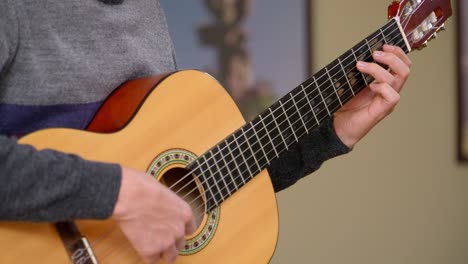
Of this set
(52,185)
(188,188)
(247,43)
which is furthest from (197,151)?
(247,43)

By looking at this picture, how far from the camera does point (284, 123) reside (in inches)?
40.3

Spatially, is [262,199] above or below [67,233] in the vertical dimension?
below

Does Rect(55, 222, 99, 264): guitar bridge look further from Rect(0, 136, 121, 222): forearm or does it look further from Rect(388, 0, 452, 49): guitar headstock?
Rect(388, 0, 452, 49): guitar headstock

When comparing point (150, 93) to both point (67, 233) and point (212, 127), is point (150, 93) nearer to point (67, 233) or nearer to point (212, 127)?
point (212, 127)

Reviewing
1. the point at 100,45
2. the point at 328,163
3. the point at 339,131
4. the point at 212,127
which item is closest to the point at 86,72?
the point at 100,45

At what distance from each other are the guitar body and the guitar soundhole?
28 millimetres

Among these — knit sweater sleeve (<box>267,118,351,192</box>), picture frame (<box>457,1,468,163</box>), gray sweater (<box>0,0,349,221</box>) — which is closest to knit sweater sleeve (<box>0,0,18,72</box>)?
gray sweater (<box>0,0,349,221</box>)

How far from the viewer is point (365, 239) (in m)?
2.14

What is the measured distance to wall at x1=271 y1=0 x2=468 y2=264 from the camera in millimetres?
2043

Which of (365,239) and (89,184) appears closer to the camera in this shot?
(89,184)

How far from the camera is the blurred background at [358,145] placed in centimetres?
190

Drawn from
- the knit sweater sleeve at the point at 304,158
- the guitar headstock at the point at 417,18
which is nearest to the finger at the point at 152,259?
the knit sweater sleeve at the point at 304,158

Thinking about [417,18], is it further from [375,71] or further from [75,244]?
[75,244]

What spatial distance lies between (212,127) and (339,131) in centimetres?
35
